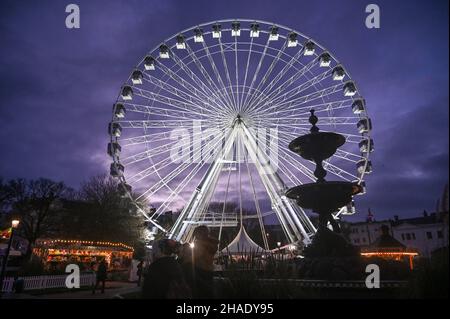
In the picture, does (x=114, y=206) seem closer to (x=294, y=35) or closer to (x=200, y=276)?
(x=294, y=35)

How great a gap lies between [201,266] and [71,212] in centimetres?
4142

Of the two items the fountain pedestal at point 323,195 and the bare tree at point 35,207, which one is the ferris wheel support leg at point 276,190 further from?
the bare tree at point 35,207

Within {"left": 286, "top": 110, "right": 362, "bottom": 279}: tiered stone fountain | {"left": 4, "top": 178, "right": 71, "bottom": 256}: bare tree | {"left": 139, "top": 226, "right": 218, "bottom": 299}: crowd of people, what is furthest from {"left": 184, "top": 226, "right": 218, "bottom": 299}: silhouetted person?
{"left": 4, "top": 178, "right": 71, "bottom": 256}: bare tree

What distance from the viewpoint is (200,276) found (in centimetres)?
541

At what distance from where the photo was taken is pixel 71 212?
41125mm

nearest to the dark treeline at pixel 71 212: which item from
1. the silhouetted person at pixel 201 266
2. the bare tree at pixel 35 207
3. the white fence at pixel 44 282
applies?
the bare tree at pixel 35 207

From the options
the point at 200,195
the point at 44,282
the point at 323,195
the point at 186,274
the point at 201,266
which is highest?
the point at 200,195

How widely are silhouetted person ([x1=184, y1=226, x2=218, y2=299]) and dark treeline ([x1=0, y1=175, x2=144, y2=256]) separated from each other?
33.1m

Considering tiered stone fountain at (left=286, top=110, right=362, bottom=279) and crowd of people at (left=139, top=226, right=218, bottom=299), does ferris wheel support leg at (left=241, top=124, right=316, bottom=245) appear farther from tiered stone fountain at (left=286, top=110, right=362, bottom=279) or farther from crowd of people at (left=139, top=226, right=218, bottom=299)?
crowd of people at (left=139, top=226, right=218, bottom=299)

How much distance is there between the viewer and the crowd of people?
4.21m

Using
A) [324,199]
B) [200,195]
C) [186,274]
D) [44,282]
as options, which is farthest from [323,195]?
[44,282]

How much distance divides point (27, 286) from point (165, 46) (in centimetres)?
1727

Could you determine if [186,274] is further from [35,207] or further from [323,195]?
[35,207]

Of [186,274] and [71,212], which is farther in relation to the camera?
[71,212]
